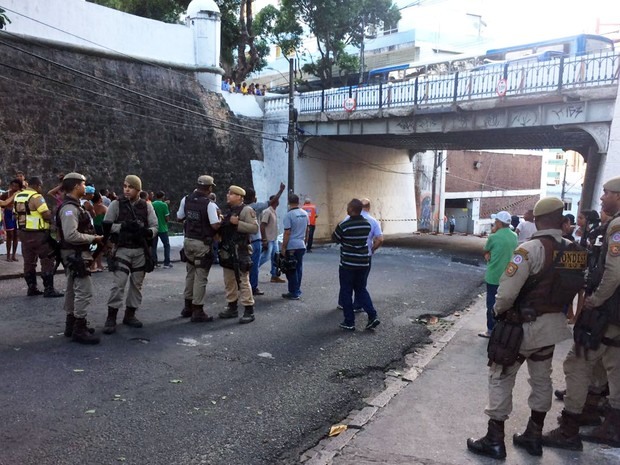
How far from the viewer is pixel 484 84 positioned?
54.0 ft

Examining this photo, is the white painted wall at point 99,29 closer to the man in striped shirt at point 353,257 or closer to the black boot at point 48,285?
the black boot at point 48,285

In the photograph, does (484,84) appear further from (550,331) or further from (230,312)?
(550,331)

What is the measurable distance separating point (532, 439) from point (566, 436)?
0.34 metres

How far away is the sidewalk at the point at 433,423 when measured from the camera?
386cm

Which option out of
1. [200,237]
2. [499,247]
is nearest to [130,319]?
[200,237]

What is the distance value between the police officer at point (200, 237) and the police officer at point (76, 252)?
133 cm

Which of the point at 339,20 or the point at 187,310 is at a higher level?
the point at 339,20

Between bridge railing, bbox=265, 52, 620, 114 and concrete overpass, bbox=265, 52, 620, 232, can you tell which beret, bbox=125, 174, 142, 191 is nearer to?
concrete overpass, bbox=265, 52, 620, 232

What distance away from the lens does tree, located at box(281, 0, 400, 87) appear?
30547 millimetres

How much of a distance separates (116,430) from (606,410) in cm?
400

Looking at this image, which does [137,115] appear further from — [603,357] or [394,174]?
[603,357]

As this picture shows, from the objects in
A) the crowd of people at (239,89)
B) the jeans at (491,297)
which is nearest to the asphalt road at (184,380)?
the jeans at (491,297)

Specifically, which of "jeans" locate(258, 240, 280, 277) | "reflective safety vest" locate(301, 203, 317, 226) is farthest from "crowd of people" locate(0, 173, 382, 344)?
"reflective safety vest" locate(301, 203, 317, 226)

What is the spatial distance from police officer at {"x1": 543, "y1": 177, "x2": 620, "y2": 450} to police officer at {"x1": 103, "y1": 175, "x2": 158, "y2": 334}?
493cm
